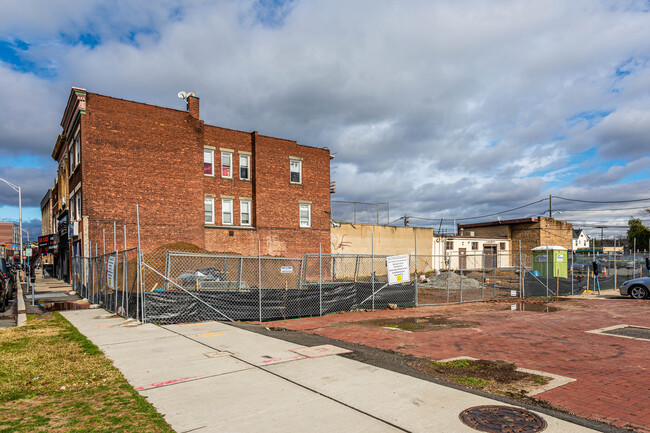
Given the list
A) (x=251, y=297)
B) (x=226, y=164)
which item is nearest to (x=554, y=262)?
(x=251, y=297)

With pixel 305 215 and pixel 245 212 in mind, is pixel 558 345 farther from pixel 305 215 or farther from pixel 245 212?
pixel 305 215

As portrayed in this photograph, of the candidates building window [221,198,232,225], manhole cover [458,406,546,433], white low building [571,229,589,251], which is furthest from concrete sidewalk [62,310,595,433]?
Answer: white low building [571,229,589,251]

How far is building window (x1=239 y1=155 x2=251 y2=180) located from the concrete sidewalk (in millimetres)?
24076

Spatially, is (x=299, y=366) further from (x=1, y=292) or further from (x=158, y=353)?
(x=1, y=292)

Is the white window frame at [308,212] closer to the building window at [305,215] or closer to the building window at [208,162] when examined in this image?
the building window at [305,215]

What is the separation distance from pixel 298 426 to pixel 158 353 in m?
4.78

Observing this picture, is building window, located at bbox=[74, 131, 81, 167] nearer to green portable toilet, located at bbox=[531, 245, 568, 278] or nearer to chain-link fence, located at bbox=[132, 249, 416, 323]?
chain-link fence, located at bbox=[132, 249, 416, 323]

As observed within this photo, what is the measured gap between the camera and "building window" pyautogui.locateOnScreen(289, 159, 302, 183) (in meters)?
35.4

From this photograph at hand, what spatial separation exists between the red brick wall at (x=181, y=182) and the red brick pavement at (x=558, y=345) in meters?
17.6

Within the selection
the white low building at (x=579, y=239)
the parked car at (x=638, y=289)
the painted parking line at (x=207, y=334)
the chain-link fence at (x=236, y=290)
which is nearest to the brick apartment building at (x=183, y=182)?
the chain-link fence at (x=236, y=290)

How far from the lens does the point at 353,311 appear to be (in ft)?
52.6

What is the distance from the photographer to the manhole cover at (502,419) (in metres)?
4.79

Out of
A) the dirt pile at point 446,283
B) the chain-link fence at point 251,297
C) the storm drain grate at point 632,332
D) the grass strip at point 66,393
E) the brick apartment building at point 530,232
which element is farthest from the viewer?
the brick apartment building at point 530,232

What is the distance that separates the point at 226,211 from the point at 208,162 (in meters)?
3.71
